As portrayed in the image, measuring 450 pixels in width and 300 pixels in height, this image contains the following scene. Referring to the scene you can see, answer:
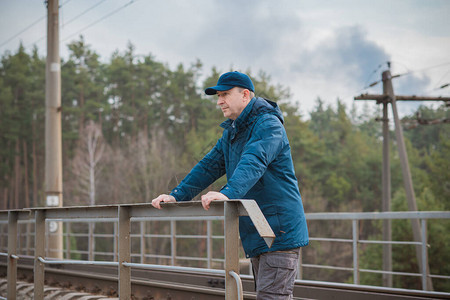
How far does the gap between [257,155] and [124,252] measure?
1.57 metres

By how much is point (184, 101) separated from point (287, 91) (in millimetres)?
10758

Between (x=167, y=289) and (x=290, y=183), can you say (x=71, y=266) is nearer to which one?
(x=167, y=289)

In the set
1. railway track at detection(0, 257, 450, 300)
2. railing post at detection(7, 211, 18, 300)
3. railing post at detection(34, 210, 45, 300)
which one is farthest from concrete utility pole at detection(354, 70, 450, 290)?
railing post at detection(34, 210, 45, 300)

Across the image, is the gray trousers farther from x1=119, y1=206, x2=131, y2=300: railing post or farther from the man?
x1=119, y1=206, x2=131, y2=300: railing post

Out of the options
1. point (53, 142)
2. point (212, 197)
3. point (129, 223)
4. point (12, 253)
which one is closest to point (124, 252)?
point (129, 223)

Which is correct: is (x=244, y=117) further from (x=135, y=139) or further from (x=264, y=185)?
(x=135, y=139)

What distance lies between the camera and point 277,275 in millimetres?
3111

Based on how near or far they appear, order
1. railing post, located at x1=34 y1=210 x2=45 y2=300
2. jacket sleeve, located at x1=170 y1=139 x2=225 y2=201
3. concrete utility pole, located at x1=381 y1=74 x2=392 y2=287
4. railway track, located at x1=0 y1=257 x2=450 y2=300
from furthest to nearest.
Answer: concrete utility pole, located at x1=381 y1=74 x2=392 y2=287 < railway track, located at x1=0 y1=257 x2=450 y2=300 < railing post, located at x1=34 y1=210 x2=45 y2=300 < jacket sleeve, located at x1=170 y1=139 x2=225 y2=201

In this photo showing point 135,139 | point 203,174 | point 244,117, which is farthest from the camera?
point 135,139

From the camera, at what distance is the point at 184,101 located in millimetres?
57219

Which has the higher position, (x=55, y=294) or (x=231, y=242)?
(x=231, y=242)

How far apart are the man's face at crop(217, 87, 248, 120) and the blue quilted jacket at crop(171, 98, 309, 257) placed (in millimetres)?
86

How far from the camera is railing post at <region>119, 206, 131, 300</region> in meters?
4.04

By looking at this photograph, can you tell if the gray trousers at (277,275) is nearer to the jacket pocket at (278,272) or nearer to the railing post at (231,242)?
the jacket pocket at (278,272)
